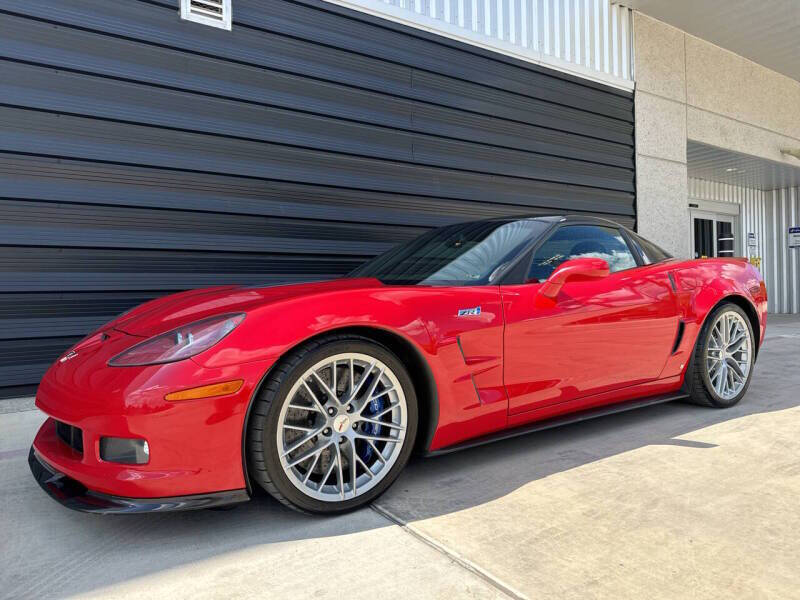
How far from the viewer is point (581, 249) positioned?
2.84 metres

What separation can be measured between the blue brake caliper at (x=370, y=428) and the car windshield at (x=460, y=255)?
599mm

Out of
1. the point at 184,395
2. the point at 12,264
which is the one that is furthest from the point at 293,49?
the point at 184,395

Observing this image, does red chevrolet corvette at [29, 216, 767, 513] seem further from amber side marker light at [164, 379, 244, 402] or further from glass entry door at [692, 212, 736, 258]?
glass entry door at [692, 212, 736, 258]

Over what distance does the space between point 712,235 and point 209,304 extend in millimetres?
11313

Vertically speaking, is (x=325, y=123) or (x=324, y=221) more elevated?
(x=325, y=123)

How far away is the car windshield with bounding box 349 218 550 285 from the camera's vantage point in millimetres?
2432

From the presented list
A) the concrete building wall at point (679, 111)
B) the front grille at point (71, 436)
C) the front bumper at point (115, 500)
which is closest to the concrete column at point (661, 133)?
the concrete building wall at point (679, 111)

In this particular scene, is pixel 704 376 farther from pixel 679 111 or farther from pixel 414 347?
pixel 679 111

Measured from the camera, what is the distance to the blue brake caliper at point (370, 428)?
6.68 feet

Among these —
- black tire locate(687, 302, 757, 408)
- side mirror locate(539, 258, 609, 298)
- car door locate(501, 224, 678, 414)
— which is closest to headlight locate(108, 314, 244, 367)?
car door locate(501, 224, 678, 414)

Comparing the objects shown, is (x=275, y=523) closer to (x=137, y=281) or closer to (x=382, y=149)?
(x=137, y=281)

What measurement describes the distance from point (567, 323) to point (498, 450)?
719mm

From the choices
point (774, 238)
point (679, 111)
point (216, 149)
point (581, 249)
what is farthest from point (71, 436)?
point (774, 238)

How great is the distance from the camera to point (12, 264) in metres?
3.50
